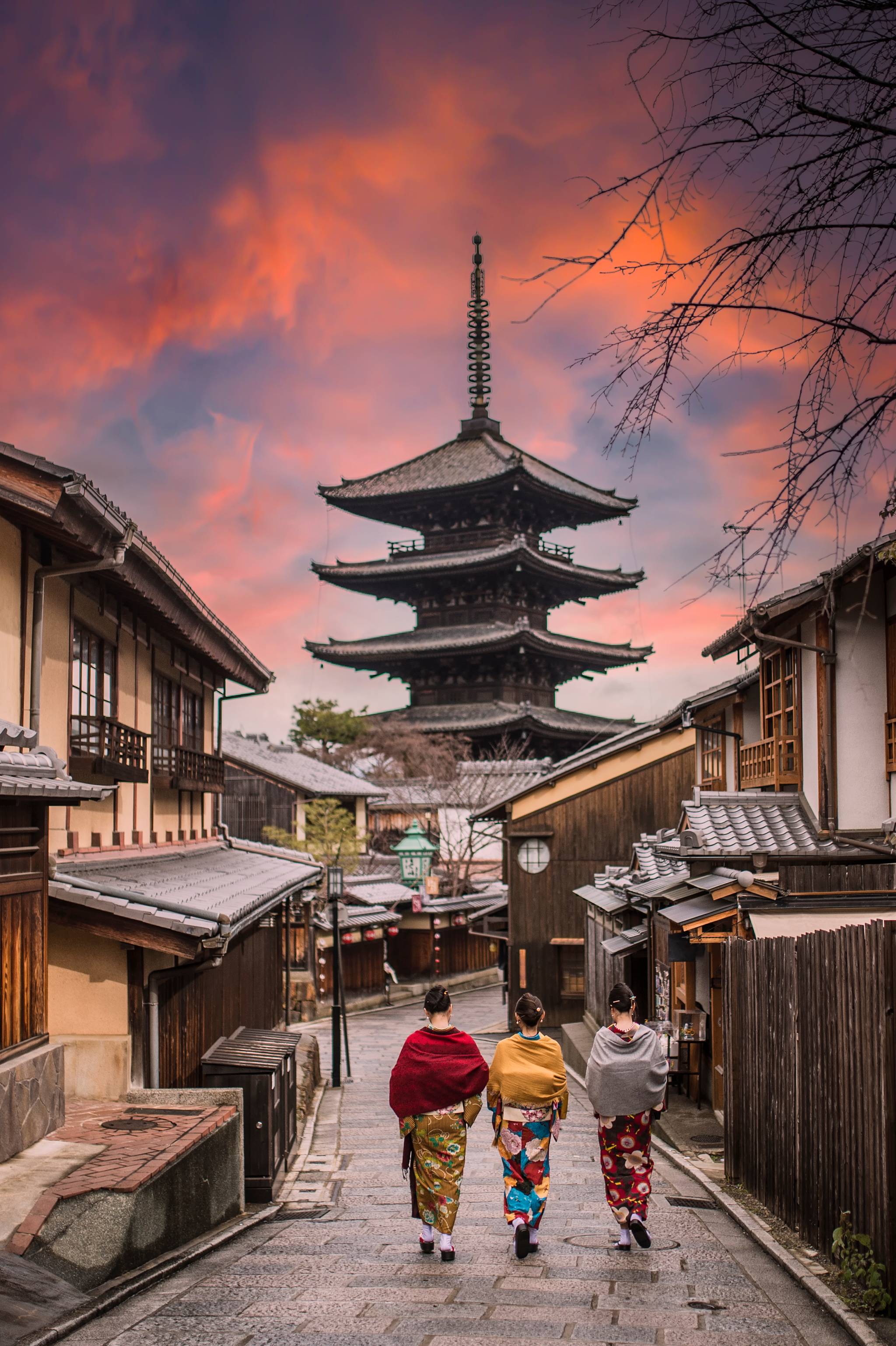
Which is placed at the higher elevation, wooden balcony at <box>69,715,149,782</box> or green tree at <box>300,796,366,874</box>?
wooden balcony at <box>69,715,149,782</box>

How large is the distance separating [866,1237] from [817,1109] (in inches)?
38.8

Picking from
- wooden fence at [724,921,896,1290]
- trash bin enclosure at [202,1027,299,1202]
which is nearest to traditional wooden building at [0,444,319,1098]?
trash bin enclosure at [202,1027,299,1202]

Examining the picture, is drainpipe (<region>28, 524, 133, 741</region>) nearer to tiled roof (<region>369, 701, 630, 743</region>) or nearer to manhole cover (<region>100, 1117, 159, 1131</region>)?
manhole cover (<region>100, 1117, 159, 1131</region>)

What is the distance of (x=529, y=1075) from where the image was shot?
7.13 metres

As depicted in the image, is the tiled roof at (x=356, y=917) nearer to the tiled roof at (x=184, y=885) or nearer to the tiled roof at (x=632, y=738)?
the tiled roof at (x=632, y=738)

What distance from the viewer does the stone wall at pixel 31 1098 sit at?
759cm

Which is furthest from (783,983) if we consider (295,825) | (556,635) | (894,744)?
(556,635)

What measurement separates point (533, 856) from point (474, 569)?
2220 cm

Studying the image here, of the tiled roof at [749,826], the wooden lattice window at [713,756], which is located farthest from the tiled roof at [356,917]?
the tiled roof at [749,826]

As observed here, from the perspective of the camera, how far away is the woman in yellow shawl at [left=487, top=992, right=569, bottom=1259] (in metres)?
7.02

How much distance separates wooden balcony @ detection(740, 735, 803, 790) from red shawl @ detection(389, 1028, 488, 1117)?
8.35 meters

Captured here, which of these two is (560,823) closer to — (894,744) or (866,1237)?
(894,744)

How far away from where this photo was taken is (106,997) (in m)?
9.41

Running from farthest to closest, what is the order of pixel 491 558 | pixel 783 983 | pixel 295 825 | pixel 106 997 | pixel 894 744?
pixel 491 558
pixel 295 825
pixel 894 744
pixel 106 997
pixel 783 983
